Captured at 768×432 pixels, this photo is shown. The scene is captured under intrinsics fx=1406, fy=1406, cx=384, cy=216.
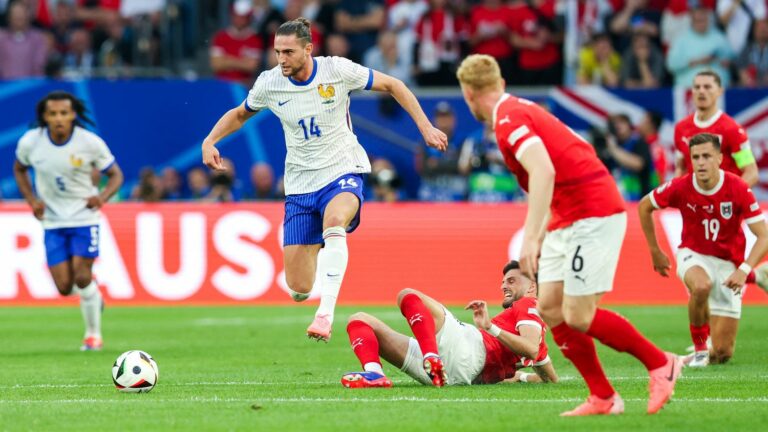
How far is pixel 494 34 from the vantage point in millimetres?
22984

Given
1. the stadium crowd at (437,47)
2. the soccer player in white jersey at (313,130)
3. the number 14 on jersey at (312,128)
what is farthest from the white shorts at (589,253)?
the stadium crowd at (437,47)

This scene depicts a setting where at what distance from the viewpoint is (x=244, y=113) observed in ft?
38.8

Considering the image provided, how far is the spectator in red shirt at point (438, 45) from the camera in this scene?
23.2m

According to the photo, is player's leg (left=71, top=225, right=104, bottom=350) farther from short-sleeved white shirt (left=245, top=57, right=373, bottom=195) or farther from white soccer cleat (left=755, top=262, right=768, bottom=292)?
white soccer cleat (left=755, top=262, right=768, bottom=292)

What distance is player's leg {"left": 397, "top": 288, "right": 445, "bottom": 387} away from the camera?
9945mm

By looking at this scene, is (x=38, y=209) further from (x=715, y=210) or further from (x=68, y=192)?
(x=715, y=210)

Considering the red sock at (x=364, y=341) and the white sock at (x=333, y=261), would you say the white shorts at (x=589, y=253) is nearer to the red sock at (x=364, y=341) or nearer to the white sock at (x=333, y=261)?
the red sock at (x=364, y=341)

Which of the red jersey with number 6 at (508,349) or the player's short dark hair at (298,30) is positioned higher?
the player's short dark hair at (298,30)

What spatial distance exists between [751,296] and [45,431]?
44.3 ft

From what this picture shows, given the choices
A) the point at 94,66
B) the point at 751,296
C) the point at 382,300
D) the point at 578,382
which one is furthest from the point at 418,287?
the point at 578,382

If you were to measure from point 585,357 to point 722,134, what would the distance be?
5.59 m

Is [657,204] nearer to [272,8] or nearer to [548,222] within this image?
[548,222]

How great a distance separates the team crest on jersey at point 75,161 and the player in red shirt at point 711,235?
6295 mm

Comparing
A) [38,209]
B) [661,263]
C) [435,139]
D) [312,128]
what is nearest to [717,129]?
[661,263]
